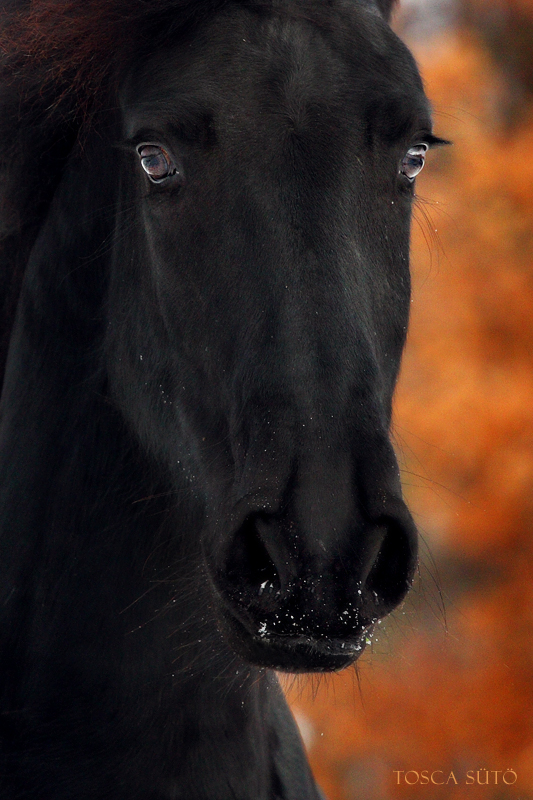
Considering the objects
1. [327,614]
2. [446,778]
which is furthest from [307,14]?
[446,778]

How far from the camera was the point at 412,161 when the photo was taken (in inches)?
71.8

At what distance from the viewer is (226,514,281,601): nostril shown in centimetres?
141

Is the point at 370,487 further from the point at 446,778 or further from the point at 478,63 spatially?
the point at 478,63

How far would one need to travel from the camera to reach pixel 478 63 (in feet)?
31.1

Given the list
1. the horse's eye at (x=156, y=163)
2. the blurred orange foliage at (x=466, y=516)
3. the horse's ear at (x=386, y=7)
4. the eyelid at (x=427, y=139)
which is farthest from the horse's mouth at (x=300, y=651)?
the blurred orange foliage at (x=466, y=516)

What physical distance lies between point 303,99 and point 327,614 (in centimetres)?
90

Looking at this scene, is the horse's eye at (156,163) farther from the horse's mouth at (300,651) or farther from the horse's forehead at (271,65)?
the horse's mouth at (300,651)

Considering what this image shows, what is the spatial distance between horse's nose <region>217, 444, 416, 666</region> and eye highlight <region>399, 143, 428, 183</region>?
73 centimetres

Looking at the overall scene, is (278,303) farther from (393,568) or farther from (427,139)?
(427,139)

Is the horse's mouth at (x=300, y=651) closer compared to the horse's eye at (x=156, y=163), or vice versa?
the horse's mouth at (x=300, y=651)

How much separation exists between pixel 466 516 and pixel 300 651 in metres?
6.93

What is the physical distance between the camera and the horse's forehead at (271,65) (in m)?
1.60

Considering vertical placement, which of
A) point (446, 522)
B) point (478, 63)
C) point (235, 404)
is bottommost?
point (446, 522)

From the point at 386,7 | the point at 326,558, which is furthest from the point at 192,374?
the point at 386,7
